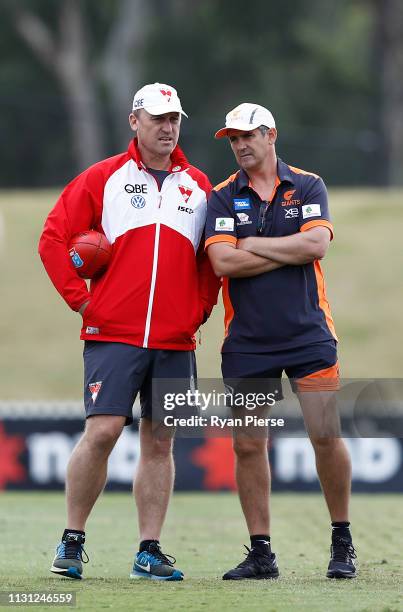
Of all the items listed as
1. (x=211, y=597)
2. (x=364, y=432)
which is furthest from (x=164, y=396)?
(x=364, y=432)

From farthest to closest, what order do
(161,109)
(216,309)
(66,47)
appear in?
(66,47), (216,309), (161,109)

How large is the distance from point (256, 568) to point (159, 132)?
233 cm

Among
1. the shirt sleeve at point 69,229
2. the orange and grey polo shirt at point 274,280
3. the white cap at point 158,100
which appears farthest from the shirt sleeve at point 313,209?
the shirt sleeve at point 69,229

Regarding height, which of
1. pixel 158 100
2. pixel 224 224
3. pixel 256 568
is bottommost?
pixel 256 568

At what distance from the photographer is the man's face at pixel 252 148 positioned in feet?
22.5

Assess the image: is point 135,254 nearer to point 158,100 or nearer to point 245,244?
point 245,244

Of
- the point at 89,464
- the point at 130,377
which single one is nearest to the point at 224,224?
the point at 130,377

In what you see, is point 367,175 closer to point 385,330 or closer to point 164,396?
point 385,330

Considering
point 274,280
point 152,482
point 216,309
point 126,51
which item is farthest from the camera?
point 126,51

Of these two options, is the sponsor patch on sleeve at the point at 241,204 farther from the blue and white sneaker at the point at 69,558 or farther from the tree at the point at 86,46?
the tree at the point at 86,46

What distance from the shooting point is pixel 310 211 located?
6805 mm

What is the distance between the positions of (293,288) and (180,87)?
107 feet

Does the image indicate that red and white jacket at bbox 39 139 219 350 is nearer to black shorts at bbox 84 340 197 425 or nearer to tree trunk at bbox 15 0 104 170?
black shorts at bbox 84 340 197 425

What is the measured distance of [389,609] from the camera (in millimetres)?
5609
